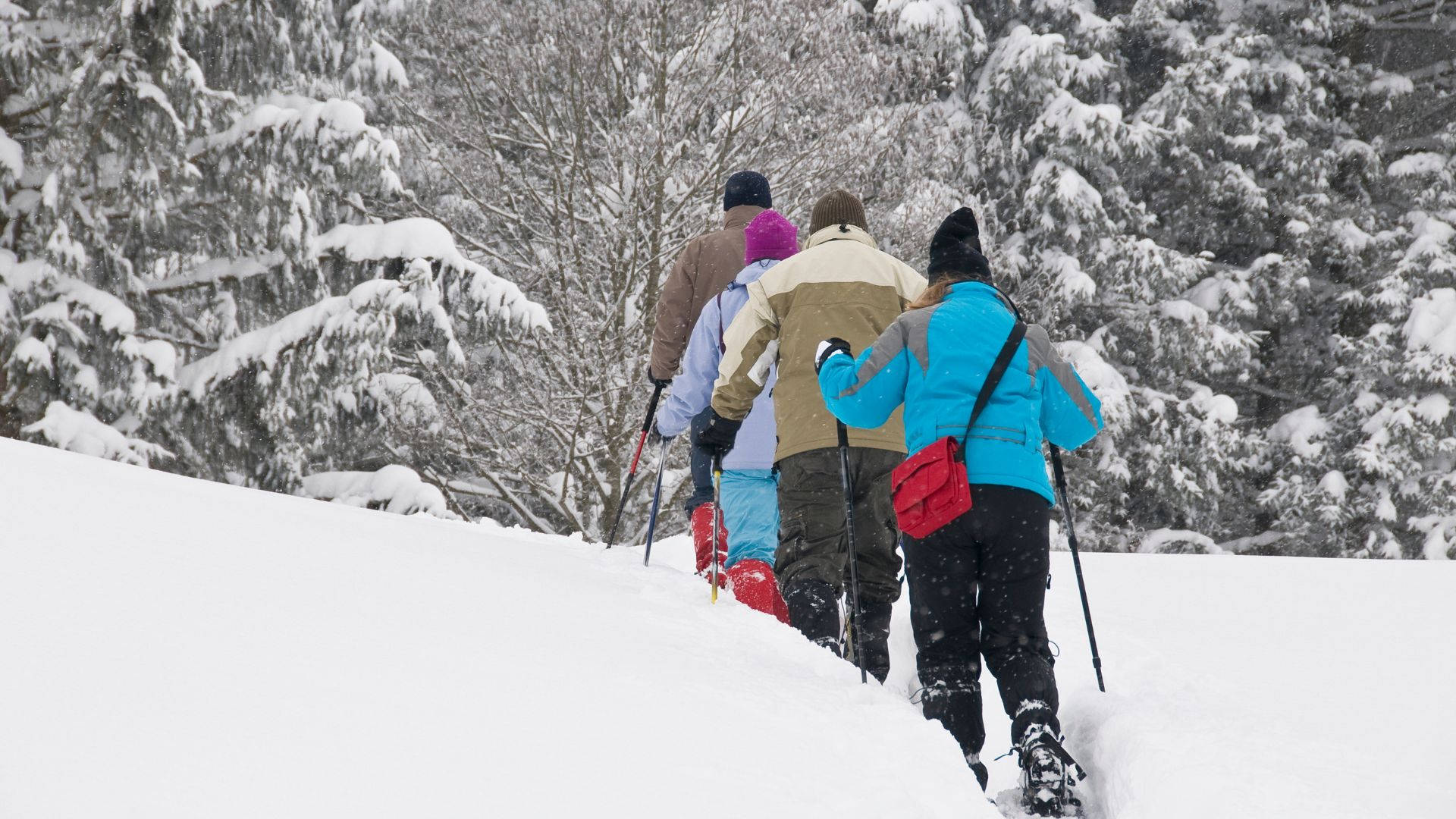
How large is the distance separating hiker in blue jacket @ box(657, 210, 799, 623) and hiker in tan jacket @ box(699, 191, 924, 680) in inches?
13.9

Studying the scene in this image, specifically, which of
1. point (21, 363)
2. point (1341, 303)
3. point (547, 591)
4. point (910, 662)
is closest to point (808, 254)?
point (547, 591)

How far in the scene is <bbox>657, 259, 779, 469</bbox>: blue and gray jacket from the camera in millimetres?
4566

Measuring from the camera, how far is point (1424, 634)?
427 cm

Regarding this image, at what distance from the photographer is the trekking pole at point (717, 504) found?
4504 mm

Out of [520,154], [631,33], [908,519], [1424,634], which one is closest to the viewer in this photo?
[908,519]

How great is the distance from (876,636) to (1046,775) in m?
1.17

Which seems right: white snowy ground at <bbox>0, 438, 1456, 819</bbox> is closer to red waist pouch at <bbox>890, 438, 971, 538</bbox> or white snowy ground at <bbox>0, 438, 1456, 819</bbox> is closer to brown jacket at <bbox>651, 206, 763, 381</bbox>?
red waist pouch at <bbox>890, 438, 971, 538</bbox>

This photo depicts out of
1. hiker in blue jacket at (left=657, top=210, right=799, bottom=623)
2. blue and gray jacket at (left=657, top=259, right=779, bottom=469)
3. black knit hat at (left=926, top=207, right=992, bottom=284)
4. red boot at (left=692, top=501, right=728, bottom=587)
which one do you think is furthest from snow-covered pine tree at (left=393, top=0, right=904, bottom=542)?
black knit hat at (left=926, top=207, right=992, bottom=284)

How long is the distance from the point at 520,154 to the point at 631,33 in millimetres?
2730

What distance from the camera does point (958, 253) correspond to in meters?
3.51

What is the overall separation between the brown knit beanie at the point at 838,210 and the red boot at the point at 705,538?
1.58 m

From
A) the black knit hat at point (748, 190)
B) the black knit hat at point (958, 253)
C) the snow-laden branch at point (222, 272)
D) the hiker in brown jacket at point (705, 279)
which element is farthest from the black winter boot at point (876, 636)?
the snow-laden branch at point (222, 272)

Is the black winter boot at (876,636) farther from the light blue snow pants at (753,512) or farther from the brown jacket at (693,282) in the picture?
the brown jacket at (693,282)

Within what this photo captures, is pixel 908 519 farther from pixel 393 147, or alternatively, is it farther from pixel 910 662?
pixel 393 147
